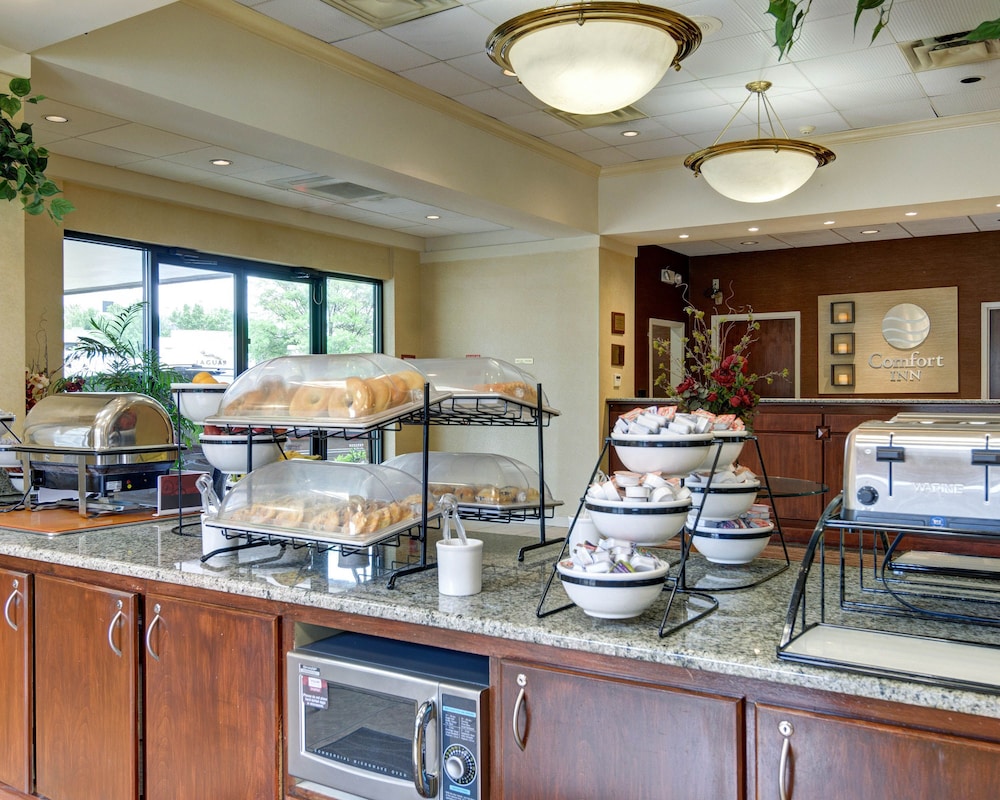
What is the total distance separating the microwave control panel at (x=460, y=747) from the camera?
65.7 inches

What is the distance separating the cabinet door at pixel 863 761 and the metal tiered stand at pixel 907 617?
8 cm

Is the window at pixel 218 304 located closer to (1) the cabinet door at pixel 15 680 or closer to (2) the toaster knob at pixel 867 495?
(1) the cabinet door at pixel 15 680

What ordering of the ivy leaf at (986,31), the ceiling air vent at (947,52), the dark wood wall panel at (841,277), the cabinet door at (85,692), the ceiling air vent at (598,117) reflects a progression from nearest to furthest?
the ivy leaf at (986,31) < the cabinet door at (85,692) < the ceiling air vent at (947,52) < the ceiling air vent at (598,117) < the dark wood wall panel at (841,277)

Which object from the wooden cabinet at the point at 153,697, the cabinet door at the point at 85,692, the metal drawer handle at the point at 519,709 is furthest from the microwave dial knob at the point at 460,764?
the cabinet door at the point at 85,692

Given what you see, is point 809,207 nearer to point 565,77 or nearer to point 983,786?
point 565,77

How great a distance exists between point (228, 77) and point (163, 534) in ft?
8.59

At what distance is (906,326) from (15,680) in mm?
8972

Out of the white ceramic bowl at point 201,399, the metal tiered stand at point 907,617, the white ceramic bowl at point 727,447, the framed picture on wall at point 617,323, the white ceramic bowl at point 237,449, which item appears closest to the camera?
the metal tiered stand at point 907,617

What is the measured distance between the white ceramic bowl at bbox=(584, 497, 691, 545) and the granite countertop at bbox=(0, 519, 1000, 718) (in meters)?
0.17

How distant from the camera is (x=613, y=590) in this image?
157 cm

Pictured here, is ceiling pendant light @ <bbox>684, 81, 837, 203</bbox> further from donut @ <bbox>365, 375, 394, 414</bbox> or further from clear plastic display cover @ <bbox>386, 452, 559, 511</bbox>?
donut @ <bbox>365, 375, 394, 414</bbox>

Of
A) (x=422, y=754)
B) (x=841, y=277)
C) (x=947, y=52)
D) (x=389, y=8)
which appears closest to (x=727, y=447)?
(x=422, y=754)

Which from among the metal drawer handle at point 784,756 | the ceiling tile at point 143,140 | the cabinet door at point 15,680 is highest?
the ceiling tile at point 143,140

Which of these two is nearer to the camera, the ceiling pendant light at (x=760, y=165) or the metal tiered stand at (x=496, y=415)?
the metal tiered stand at (x=496, y=415)
